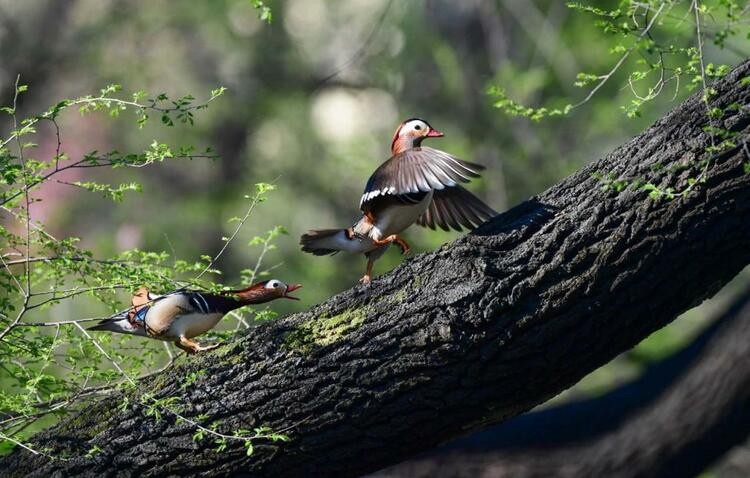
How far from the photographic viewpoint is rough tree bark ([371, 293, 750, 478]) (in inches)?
204

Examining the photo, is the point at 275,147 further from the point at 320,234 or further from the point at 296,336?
the point at 296,336

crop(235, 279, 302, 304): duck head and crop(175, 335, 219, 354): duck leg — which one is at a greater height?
crop(235, 279, 302, 304): duck head

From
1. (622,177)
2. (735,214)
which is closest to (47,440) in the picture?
(622,177)

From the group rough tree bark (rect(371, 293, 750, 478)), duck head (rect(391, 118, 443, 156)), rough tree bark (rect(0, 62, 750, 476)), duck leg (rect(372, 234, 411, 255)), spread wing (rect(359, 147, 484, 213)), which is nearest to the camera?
rough tree bark (rect(0, 62, 750, 476))

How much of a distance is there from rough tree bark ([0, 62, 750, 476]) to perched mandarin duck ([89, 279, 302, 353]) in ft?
0.59

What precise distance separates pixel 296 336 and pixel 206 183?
8.24 meters

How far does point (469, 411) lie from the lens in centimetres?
320

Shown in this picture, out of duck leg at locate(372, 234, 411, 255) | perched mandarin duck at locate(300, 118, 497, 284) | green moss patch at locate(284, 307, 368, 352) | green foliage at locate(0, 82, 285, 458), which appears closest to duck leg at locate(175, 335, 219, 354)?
green foliage at locate(0, 82, 285, 458)

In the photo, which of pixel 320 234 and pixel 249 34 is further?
pixel 249 34

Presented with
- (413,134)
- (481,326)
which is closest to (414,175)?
(413,134)

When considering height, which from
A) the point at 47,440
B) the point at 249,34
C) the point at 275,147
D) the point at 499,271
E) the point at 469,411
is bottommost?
the point at 469,411

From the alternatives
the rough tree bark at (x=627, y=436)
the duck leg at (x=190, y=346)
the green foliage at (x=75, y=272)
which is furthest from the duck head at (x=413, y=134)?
the rough tree bark at (x=627, y=436)

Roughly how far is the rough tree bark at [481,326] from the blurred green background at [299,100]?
16.7ft

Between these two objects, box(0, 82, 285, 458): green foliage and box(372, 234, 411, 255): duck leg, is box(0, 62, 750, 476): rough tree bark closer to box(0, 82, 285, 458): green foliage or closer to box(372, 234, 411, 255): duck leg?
box(0, 82, 285, 458): green foliage
